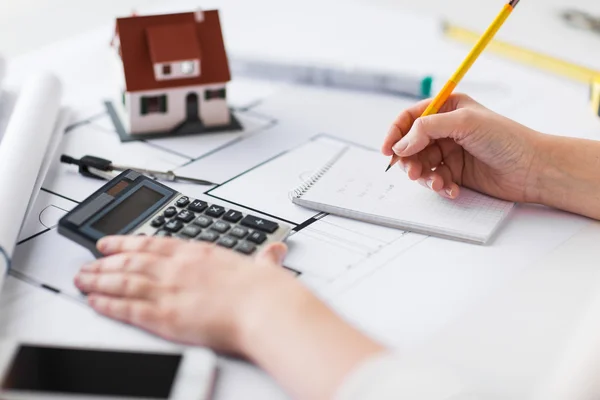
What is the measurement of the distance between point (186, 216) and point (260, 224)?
7 centimetres

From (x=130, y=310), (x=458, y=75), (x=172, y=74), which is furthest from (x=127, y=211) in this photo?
(x=458, y=75)

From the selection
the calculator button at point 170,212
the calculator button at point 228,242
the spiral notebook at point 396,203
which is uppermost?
the calculator button at point 170,212

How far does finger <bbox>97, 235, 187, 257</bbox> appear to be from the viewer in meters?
0.64

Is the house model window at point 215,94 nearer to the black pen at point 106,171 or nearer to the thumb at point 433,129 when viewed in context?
the black pen at point 106,171

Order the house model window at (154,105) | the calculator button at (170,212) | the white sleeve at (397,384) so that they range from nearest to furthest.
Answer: the white sleeve at (397,384), the calculator button at (170,212), the house model window at (154,105)

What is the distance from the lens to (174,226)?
69 cm

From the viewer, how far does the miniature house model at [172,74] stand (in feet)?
2.97

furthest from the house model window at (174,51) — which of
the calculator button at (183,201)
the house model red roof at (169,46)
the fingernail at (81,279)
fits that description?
the fingernail at (81,279)

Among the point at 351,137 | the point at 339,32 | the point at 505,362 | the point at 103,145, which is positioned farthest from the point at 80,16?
the point at 505,362

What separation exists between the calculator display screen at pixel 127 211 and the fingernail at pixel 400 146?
242 millimetres

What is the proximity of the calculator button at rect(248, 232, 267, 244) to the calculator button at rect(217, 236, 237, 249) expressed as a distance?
0.05ft

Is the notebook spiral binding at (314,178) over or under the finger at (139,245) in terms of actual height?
under

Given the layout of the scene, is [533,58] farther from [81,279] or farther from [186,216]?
[81,279]

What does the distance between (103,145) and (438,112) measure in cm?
38
